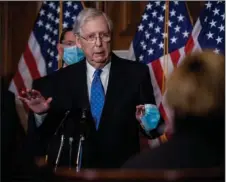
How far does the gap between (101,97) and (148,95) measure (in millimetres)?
147

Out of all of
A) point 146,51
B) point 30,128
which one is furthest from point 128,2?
point 30,128

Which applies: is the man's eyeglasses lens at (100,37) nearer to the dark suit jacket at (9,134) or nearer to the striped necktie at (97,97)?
the striped necktie at (97,97)

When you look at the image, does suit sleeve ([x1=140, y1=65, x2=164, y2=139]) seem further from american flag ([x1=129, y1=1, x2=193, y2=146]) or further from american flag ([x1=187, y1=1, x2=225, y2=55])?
american flag ([x1=187, y1=1, x2=225, y2=55])

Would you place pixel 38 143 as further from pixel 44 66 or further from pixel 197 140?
pixel 197 140

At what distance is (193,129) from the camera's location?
0.86 metres

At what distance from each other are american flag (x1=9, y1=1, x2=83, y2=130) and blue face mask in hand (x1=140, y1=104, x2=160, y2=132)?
0.41 m

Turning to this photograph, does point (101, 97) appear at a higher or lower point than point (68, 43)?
lower

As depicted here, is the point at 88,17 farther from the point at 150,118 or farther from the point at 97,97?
the point at 150,118

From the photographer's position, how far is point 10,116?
1.62m

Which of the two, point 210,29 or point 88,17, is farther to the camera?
point 210,29

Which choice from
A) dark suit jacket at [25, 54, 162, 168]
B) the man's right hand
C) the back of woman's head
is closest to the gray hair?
dark suit jacket at [25, 54, 162, 168]

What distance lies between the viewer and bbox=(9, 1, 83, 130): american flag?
164 centimetres

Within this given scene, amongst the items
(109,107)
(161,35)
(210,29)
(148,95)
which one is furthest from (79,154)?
(210,29)

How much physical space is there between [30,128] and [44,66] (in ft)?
0.82
